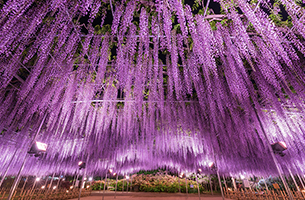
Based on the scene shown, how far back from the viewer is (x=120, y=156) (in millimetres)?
12039

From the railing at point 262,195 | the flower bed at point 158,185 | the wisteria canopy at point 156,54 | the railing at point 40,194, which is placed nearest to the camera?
the wisteria canopy at point 156,54

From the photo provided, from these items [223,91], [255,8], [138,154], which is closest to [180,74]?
[223,91]

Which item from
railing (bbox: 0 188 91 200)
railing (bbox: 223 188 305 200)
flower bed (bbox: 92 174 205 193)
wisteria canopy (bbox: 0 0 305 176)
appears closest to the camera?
wisteria canopy (bbox: 0 0 305 176)

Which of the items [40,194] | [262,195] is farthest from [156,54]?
[262,195]

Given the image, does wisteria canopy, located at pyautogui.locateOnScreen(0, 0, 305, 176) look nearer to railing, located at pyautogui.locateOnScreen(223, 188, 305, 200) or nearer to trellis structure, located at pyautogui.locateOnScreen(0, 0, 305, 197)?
trellis structure, located at pyautogui.locateOnScreen(0, 0, 305, 197)

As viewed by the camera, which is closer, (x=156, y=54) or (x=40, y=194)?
(x=156, y=54)

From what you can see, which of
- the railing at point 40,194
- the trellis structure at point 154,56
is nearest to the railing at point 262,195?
the trellis structure at point 154,56

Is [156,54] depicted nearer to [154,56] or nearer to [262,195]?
[154,56]

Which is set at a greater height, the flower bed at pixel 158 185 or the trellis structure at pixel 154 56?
the trellis structure at pixel 154 56

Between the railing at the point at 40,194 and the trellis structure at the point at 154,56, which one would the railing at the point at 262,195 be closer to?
the trellis structure at the point at 154,56

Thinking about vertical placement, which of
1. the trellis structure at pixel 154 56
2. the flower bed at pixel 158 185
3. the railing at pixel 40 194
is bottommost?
the railing at pixel 40 194

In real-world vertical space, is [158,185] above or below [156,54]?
below

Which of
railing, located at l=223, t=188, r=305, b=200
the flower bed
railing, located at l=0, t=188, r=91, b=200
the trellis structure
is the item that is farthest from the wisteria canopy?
the flower bed

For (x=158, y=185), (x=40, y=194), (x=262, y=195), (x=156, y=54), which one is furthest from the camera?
(x=158, y=185)
